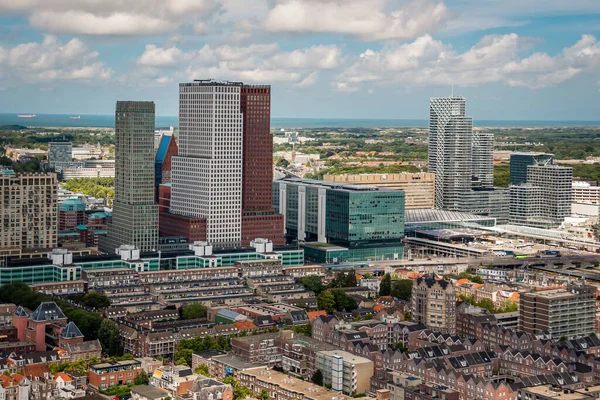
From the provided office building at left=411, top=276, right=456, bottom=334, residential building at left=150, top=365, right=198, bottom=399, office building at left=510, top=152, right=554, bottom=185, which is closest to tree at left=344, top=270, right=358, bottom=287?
office building at left=411, top=276, right=456, bottom=334

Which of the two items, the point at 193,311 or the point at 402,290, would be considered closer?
the point at 193,311

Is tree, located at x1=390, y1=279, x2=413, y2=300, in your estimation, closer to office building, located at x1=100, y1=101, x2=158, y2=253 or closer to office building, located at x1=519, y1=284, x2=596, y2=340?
office building, located at x1=519, y1=284, x2=596, y2=340

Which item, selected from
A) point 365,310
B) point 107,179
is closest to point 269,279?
point 365,310

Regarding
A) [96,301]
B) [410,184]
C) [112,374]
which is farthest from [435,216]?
[112,374]

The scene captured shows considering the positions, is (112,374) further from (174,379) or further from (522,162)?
(522,162)

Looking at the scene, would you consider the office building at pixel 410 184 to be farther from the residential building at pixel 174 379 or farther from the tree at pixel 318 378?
the residential building at pixel 174 379

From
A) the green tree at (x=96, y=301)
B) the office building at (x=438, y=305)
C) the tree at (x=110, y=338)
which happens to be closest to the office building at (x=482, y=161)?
the office building at (x=438, y=305)
